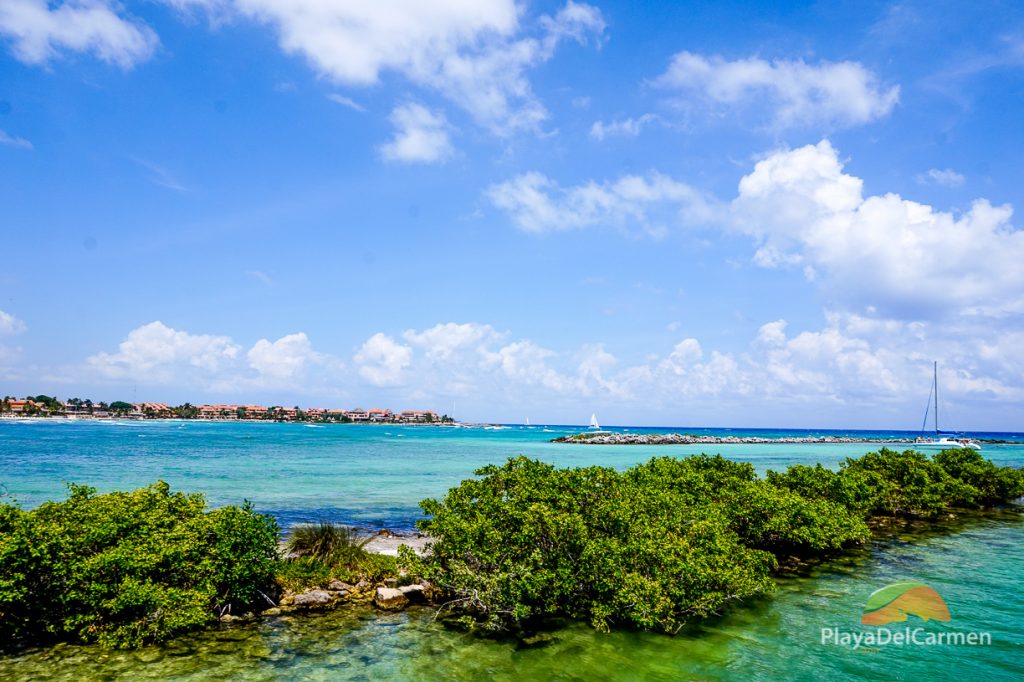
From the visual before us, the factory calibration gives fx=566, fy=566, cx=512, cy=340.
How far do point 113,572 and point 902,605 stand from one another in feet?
65.9

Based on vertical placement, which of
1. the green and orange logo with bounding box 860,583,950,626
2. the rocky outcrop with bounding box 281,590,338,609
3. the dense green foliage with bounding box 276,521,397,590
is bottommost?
the green and orange logo with bounding box 860,583,950,626

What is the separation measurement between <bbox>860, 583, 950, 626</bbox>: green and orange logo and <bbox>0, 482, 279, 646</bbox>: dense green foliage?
1614cm

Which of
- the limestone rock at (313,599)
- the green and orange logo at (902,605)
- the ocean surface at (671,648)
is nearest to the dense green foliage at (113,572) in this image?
the ocean surface at (671,648)

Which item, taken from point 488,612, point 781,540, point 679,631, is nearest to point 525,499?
point 488,612

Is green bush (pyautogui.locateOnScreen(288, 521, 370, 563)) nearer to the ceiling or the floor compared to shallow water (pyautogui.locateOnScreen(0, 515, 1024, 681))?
nearer to the ceiling

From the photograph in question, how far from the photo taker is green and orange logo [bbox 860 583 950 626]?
48.8 ft

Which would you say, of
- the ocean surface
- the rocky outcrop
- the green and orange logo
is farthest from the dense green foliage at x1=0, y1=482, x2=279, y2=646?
the green and orange logo

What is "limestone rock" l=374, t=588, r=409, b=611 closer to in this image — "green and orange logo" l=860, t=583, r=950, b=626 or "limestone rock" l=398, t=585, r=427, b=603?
"limestone rock" l=398, t=585, r=427, b=603

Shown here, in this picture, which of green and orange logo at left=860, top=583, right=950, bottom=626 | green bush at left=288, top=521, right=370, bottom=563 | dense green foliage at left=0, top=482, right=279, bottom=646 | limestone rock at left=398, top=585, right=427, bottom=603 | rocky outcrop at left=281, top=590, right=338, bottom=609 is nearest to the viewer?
dense green foliage at left=0, top=482, right=279, bottom=646

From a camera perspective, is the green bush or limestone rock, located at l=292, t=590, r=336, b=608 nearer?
limestone rock, located at l=292, t=590, r=336, b=608

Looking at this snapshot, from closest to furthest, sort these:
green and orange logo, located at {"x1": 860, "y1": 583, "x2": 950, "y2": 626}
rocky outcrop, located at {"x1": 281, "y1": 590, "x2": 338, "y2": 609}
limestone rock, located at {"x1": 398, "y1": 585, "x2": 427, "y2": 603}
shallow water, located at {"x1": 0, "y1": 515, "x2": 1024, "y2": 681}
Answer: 1. shallow water, located at {"x1": 0, "y1": 515, "x2": 1024, "y2": 681}
2. green and orange logo, located at {"x1": 860, "y1": 583, "x2": 950, "y2": 626}
3. rocky outcrop, located at {"x1": 281, "y1": 590, "x2": 338, "y2": 609}
4. limestone rock, located at {"x1": 398, "y1": 585, "x2": 427, "y2": 603}

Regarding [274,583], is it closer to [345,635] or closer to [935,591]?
[345,635]

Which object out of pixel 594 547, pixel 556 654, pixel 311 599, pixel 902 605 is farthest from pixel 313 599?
pixel 902 605

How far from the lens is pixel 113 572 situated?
12.2m
